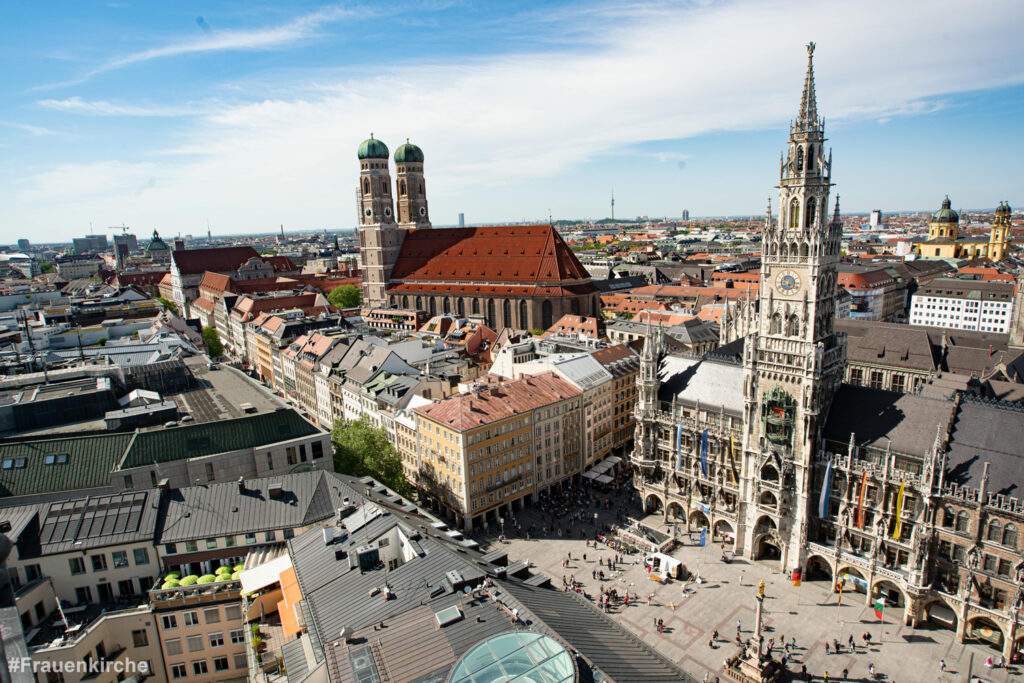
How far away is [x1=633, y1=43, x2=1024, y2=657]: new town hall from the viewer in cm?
4522

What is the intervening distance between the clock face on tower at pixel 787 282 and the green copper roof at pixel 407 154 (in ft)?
436

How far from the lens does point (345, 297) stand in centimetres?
18312

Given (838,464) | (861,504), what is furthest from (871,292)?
(861,504)

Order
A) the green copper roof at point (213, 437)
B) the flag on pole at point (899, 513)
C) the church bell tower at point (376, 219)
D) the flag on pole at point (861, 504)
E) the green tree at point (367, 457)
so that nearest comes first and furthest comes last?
the green copper roof at point (213, 437) < the flag on pole at point (899, 513) < the flag on pole at point (861, 504) < the green tree at point (367, 457) < the church bell tower at point (376, 219)

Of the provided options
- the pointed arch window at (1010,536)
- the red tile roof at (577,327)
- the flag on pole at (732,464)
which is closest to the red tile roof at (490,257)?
the red tile roof at (577,327)

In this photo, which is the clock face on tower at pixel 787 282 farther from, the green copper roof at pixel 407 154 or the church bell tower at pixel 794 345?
the green copper roof at pixel 407 154

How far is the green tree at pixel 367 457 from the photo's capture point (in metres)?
61.4

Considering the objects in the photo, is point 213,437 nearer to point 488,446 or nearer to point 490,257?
point 488,446

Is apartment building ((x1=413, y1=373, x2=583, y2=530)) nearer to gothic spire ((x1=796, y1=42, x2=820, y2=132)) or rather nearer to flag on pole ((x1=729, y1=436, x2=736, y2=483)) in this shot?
flag on pole ((x1=729, y1=436, x2=736, y2=483))

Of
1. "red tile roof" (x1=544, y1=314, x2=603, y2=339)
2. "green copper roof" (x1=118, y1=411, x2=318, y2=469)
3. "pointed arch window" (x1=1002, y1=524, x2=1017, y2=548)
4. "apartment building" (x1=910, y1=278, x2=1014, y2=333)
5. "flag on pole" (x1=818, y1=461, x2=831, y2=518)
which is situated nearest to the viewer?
"pointed arch window" (x1=1002, y1=524, x2=1017, y2=548)

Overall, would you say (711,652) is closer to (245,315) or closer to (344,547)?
(344,547)

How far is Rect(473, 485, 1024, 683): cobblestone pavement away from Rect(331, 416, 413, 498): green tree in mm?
11196

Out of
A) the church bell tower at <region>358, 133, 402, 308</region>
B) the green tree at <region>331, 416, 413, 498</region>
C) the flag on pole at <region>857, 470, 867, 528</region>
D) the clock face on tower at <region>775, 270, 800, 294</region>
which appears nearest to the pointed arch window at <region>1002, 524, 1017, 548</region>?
the flag on pole at <region>857, 470, 867, 528</region>

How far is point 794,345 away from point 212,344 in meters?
124
